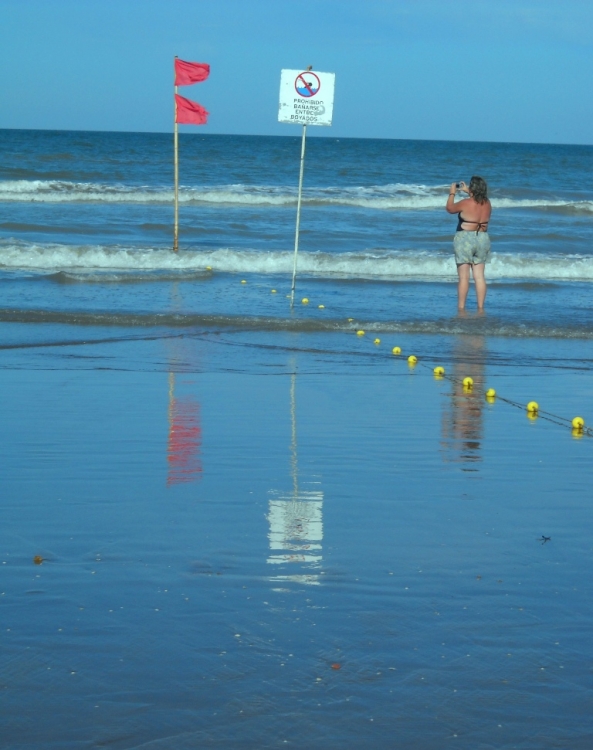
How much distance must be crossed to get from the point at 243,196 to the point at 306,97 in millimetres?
20750

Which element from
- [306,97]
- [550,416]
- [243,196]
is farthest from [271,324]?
[243,196]

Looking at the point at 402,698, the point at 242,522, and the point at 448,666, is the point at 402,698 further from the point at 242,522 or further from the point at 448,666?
the point at 242,522

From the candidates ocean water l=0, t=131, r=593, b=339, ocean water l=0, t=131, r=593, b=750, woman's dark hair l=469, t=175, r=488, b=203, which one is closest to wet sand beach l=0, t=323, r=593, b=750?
ocean water l=0, t=131, r=593, b=750

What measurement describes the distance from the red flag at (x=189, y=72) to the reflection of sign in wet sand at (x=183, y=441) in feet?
33.1

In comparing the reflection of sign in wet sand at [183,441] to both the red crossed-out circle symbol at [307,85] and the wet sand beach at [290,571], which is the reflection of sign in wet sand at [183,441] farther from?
the red crossed-out circle symbol at [307,85]

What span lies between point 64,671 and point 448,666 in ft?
3.92

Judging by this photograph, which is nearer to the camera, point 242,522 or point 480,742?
point 480,742

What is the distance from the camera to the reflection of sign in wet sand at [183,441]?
5.44 m

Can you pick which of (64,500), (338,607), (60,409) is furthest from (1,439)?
(338,607)

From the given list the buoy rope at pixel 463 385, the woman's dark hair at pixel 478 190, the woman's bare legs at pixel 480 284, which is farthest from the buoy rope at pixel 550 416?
the woman's dark hair at pixel 478 190

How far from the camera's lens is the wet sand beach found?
9.78 ft

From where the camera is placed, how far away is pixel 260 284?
15016 millimetres

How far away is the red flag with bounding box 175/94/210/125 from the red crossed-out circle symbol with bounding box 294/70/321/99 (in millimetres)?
5373

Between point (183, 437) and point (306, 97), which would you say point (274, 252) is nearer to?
point (306, 97)
